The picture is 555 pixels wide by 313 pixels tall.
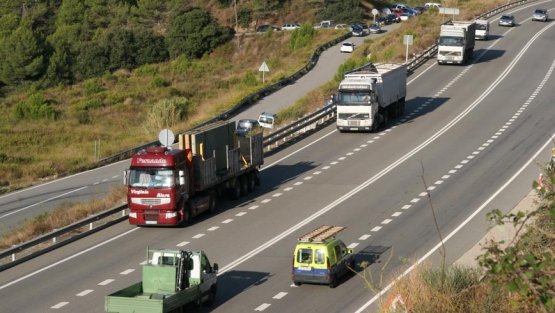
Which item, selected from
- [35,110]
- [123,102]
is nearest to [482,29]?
[123,102]

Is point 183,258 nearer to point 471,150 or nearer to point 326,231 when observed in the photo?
point 326,231

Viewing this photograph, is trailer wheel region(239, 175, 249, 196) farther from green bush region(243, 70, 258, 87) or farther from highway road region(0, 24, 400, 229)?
green bush region(243, 70, 258, 87)

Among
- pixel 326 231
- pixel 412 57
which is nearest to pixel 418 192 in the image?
pixel 326 231

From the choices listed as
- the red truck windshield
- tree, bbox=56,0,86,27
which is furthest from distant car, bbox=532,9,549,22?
tree, bbox=56,0,86,27

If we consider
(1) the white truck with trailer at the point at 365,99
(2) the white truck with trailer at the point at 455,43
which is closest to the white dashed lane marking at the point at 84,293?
(1) the white truck with trailer at the point at 365,99

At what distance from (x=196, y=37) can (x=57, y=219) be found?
8550cm

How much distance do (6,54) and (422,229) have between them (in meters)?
89.8

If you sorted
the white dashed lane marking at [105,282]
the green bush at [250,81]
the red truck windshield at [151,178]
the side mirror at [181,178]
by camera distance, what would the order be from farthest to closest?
the green bush at [250,81] → the side mirror at [181,178] → the red truck windshield at [151,178] → the white dashed lane marking at [105,282]

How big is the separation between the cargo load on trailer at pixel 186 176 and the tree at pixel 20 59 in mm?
80283

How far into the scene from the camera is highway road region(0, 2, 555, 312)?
75.3 ft

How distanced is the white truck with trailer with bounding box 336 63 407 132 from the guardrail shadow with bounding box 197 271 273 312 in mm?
20675

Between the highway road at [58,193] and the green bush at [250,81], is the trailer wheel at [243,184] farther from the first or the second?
the green bush at [250,81]

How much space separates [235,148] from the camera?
32969 millimetres

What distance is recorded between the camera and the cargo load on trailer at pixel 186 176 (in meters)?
28.6
